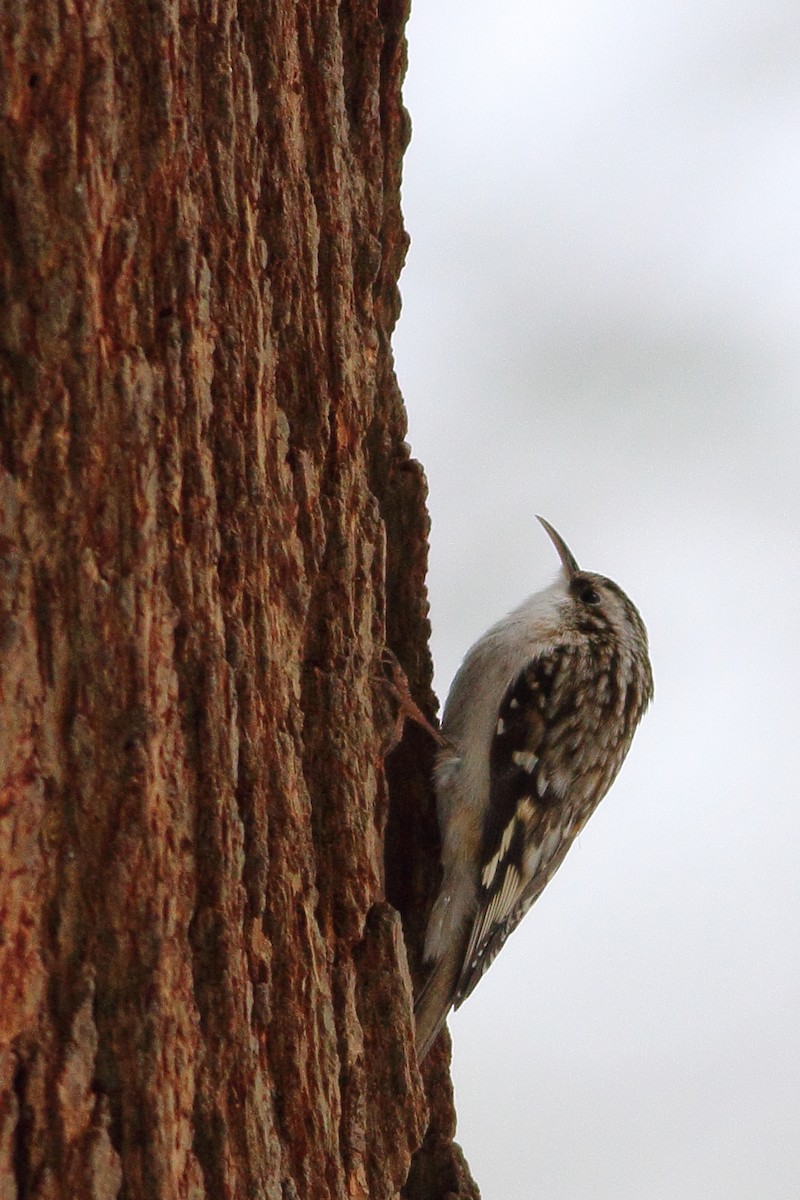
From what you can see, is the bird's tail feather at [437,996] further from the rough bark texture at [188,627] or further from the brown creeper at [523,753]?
the rough bark texture at [188,627]

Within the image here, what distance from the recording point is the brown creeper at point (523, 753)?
277 centimetres

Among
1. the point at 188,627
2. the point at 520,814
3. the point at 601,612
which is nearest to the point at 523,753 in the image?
the point at 520,814

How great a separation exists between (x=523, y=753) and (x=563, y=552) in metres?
0.68

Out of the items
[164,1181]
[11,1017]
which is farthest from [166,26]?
[164,1181]

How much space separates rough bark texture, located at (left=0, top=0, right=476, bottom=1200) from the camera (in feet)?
4.55

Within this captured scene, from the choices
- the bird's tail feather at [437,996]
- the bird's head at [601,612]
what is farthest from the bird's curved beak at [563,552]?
the bird's tail feather at [437,996]

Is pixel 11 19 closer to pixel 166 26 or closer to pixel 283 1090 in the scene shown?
pixel 166 26

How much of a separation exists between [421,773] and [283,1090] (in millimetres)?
1262

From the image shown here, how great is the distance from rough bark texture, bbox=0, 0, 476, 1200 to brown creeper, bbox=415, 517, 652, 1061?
23.1 inches

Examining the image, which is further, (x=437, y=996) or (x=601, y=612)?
(x=601, y=612)

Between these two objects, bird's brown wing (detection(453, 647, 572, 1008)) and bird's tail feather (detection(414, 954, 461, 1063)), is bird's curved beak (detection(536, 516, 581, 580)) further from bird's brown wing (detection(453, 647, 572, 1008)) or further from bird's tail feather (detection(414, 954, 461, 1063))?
bird's tail feather (detection(414, 954, 461, 1063))

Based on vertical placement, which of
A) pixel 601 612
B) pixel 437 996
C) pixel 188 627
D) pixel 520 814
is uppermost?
pixel 601 612

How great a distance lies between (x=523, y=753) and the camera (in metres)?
3.10

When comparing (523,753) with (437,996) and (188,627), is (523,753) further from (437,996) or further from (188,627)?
(188,627)
